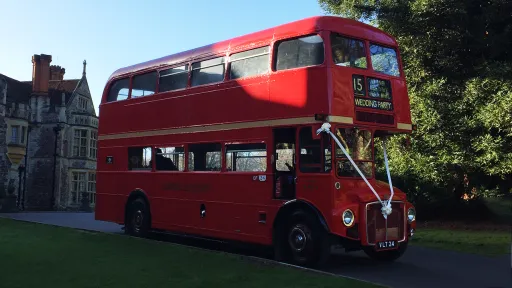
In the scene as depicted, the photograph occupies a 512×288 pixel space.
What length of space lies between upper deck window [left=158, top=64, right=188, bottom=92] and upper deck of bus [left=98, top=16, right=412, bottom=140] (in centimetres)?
8

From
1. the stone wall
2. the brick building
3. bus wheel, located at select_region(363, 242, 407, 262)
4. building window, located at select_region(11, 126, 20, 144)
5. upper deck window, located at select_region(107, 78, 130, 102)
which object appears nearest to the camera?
bus wheel, located at select_region(363, 242, 407, 262)

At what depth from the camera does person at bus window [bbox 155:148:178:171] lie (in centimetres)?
1277

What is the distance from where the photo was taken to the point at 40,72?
39156 mm

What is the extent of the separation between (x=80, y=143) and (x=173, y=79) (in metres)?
30.3

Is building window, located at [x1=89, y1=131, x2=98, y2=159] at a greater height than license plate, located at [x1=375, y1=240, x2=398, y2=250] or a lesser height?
greater

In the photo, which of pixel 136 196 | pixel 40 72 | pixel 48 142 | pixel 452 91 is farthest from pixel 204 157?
pixel 40 72

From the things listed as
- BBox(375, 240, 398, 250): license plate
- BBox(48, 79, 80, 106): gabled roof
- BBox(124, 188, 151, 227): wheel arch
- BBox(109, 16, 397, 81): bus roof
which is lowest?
BBox(375, 240, 398, 250): license plate

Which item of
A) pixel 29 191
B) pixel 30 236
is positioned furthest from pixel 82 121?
pixel 30 236

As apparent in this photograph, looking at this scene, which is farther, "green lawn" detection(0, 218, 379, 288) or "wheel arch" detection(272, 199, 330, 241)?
"wheel arch" detection(272, 199, 330, 241)

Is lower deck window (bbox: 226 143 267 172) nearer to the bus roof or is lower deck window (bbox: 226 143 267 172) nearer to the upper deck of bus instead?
the upper deck of bus

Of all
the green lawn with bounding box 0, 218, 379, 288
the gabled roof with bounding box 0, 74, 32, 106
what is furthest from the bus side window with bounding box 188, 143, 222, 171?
the gabled roof with bounding box 0, 74, 32, 106

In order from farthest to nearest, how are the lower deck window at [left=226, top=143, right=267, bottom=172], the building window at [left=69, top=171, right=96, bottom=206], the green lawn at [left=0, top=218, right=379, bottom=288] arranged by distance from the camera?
the building window at [left=69, top=171, right=96, bottom=206], the lower deck window at [left=226, top=143, right=267, bottom=172], the green lawn at [left=0, top=218, right=379, bottom=288]

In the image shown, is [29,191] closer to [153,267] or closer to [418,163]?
[418,163]

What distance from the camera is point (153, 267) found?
27.7 feet
